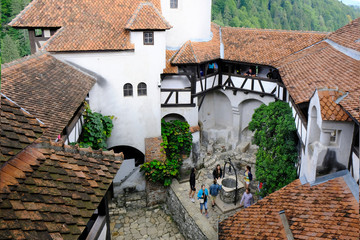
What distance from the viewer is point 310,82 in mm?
11469

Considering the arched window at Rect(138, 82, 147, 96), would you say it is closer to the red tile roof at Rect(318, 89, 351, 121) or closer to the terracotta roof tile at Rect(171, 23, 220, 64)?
the terracotta roof tile at Rect(171, 23, 220, 64)

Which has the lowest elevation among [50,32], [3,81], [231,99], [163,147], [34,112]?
[163,147]

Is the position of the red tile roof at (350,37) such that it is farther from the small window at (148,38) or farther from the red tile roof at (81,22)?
the small window at (148,38)

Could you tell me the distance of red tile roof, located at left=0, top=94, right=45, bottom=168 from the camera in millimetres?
4703

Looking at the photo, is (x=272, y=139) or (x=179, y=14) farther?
(x=179, y=14)

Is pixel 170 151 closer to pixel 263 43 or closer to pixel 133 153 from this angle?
pixel 133 153

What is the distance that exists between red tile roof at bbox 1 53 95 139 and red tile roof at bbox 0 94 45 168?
153 inches

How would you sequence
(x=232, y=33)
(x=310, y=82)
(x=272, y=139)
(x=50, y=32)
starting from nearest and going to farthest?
(x=310, y=82) < (x=272, y=139) < (x=50, y=32) < (x=232, y=33)

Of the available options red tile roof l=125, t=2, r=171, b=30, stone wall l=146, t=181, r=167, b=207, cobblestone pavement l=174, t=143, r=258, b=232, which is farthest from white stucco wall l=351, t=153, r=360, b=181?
red tile roof l=125, t=2, r=171, b=30

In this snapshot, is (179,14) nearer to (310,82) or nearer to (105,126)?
(105,126)

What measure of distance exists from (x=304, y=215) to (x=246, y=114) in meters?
13.5

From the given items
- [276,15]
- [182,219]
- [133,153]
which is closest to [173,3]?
[133,153]

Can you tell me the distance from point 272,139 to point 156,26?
24.4ft

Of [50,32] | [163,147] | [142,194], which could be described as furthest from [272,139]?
[50,32]
